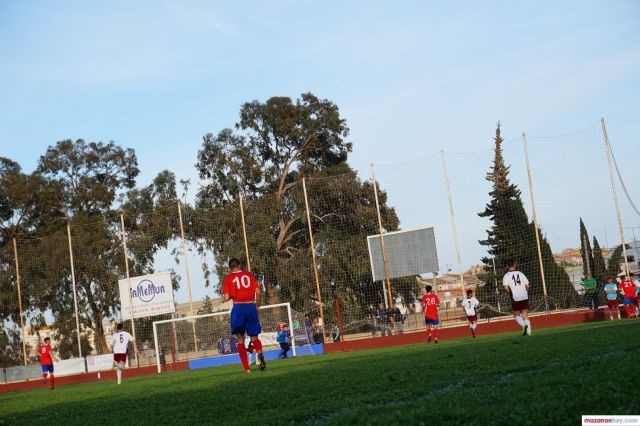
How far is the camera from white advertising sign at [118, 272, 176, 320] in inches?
1395

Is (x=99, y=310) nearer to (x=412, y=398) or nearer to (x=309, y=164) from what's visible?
(x=309, y=164)

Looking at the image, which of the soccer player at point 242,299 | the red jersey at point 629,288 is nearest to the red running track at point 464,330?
the red jersey at point 629,288

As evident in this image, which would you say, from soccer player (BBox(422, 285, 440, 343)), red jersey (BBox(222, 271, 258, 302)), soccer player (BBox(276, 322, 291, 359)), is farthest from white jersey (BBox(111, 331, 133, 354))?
red jersey (BBox(222, 271, 258, 302))

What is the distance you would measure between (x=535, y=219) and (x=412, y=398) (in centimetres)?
2496

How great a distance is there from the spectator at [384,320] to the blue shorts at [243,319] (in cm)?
1830

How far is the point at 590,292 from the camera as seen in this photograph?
30.0m

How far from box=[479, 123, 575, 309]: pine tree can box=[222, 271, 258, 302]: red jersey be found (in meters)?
18.4

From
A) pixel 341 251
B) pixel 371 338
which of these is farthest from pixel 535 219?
pixel 341 251

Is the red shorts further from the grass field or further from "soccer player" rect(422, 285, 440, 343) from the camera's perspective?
the grass field

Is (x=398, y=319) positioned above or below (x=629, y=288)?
below

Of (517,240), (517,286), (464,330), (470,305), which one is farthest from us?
(517,240)

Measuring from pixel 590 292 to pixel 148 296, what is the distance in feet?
61.6

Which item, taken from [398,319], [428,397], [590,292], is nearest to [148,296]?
[398,319]

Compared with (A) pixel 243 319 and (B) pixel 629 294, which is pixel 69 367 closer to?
(B) pixel 629 294
